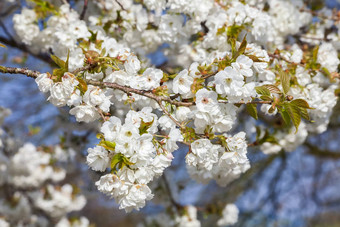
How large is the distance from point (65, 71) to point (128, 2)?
1.28 metres

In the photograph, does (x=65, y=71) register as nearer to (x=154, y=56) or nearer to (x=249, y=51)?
(x=249, y=51)

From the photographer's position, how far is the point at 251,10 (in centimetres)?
194

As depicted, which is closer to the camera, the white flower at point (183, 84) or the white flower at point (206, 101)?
the white flower at point (206, 101)

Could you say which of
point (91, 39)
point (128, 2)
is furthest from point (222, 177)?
point (128, 2)

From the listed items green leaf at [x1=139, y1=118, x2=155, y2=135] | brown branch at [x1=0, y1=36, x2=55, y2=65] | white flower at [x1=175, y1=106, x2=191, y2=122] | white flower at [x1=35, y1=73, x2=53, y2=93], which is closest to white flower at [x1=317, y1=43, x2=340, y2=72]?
white flower at [x1=175, y1=106, x2=191, y2=122]

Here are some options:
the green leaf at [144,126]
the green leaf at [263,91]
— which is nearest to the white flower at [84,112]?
the green leaf at [144,126]

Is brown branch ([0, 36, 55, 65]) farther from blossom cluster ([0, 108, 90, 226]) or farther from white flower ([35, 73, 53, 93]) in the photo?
white flower ([35, 73, 53, 93])

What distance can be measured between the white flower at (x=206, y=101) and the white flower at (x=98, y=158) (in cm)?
39

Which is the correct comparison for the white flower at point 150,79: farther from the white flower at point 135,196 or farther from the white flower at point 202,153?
the white flower at point 135,196

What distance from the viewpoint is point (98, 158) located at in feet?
4.01

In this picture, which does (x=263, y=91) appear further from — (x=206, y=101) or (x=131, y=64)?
(x=131, y=64)

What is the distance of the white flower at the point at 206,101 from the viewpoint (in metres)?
1.23

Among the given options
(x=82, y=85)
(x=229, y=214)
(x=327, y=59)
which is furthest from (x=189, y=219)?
(x=82, y=85)

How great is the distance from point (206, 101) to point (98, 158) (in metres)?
0.46
